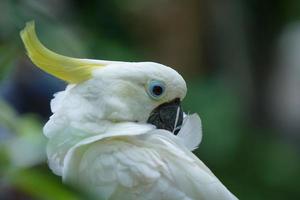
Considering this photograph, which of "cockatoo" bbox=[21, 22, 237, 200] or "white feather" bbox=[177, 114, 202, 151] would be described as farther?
"white feather" bbox=[177, 114, 202, 151]

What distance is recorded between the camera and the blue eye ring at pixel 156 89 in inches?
52.7

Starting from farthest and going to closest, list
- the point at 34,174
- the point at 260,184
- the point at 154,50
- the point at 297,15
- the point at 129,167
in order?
the point at 297,15, the point at 154,50, the point at 260,184, the point at 129,167, the point at 34,174

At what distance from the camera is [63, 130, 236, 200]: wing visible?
4.07 feet

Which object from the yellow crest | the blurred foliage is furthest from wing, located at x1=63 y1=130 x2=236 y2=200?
the blurred foliage

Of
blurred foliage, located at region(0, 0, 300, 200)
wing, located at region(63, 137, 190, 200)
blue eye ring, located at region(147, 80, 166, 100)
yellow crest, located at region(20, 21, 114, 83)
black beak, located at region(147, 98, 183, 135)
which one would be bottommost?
blurred foliage, located at region(0, 0, 300, 200)

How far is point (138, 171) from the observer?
125cm

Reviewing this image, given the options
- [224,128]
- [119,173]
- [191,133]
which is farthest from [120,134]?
[224,128]

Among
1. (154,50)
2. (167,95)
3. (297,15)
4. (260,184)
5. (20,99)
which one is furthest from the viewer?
(297,15)

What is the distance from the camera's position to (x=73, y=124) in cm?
128

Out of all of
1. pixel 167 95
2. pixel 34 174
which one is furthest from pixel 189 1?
pixel 34 174

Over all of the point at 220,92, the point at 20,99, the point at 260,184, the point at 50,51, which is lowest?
the point at 260,184

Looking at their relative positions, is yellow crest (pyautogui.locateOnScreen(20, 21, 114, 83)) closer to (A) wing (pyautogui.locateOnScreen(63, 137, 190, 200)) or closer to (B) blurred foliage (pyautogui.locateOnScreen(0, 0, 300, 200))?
(A) wing (pyautogui.locateOnScreen(63, 137, 190, 200))

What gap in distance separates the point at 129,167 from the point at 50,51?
0.74 feet

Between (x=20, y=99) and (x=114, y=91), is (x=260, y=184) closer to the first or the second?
(x=20, y=99)
